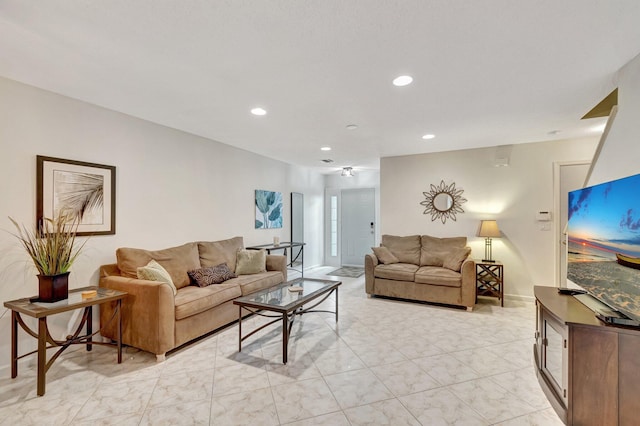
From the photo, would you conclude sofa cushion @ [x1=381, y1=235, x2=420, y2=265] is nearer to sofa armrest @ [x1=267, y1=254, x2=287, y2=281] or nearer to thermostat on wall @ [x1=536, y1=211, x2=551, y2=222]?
thermostat on wall @ [x1=536, y1=211, x2=551, y2=222]

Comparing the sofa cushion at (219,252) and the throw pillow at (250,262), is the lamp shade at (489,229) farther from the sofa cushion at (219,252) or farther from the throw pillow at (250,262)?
the sofa cushion at (219,252)

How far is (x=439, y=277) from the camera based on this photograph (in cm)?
413

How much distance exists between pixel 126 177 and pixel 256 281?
1905mm

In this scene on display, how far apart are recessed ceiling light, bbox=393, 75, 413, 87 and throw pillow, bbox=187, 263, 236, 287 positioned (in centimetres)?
288

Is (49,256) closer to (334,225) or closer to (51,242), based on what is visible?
(51,242)

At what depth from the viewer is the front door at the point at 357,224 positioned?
7.26 meters

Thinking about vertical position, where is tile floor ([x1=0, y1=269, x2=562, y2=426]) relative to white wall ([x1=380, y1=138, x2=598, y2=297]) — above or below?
below

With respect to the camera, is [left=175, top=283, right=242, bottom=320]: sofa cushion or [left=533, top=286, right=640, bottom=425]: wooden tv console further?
[left=175, top=283, right=242, bottom=320]: sofa cushion

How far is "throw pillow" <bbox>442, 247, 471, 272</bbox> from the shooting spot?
4286mm

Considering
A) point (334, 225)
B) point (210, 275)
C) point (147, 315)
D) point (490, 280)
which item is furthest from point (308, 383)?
point (334, 225)

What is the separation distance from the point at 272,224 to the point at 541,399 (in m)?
4.43

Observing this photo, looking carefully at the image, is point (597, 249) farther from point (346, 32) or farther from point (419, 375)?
point (346, 32)

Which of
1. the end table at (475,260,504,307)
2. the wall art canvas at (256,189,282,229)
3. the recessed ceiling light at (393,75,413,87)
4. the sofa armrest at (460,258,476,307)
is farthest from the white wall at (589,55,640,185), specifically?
the wall art canvas at (256,189,282,229)

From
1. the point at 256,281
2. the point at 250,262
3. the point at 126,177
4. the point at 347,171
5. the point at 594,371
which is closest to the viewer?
the point at 594,371
